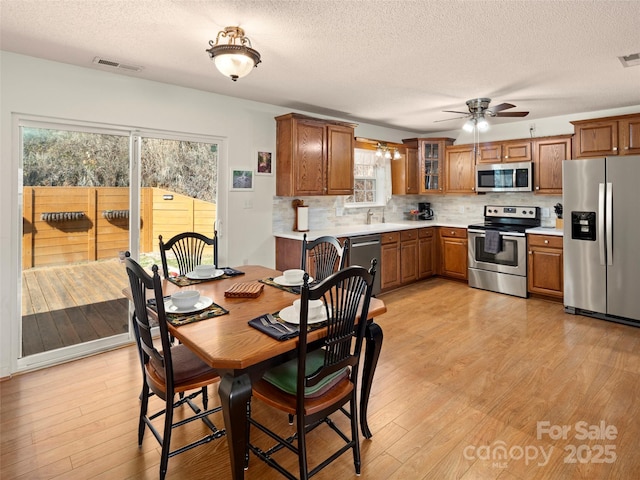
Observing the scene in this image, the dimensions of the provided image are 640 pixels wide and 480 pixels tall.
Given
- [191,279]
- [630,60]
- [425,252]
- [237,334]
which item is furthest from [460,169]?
[237,334]

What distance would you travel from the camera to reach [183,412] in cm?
243

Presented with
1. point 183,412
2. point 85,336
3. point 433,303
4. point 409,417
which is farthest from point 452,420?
point 85,336

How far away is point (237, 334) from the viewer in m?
1.69

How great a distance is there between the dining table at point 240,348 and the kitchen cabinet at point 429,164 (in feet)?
14.5

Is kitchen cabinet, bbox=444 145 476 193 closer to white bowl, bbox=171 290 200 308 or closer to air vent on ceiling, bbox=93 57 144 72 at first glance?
air vent on ceiling, bbox=93 57 144 72

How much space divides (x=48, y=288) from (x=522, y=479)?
11.9 ft

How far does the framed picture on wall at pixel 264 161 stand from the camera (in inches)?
169

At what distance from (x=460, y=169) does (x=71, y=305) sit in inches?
211

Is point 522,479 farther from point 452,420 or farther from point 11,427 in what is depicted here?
point 11,427

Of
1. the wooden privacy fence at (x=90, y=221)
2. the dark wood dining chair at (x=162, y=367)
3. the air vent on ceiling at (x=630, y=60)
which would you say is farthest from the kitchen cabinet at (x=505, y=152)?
the dark wood dining chair at (x=162, y=367)

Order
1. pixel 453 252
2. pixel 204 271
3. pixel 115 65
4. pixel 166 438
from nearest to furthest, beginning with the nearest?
pixel 166 438, pixel 204 271, pixel 115 65, pixel 453 252

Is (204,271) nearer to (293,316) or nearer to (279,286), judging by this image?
(279,286)

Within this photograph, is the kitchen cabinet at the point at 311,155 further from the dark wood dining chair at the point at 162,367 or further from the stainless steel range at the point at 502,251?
the dark wood dining chair at the point at 162,367

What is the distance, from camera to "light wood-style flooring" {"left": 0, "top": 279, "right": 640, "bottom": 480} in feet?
6.32
